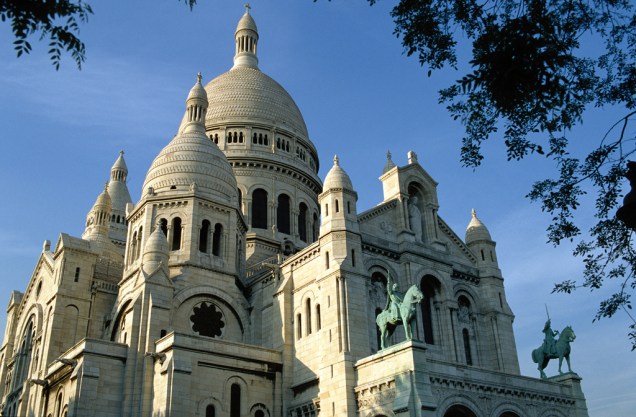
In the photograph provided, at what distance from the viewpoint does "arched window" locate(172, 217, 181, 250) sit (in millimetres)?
43719

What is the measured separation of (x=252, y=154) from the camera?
189 feet

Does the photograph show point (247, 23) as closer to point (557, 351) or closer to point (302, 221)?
point (302, 221)

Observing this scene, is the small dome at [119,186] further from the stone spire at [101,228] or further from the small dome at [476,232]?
the small dome at [476,232]

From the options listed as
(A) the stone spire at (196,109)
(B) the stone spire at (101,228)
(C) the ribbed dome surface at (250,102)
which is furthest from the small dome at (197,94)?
(B) the stone spire at (101,228)

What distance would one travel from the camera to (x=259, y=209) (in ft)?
185

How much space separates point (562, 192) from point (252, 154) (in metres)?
43.5

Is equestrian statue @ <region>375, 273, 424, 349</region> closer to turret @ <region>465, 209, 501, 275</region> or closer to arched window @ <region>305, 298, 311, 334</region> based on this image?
arched window @ <region>305, 298, 311, 334</region>

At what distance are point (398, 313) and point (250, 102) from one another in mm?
33648

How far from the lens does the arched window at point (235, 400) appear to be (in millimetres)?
36219

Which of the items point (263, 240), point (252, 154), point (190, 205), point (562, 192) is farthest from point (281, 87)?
point (562, 192)

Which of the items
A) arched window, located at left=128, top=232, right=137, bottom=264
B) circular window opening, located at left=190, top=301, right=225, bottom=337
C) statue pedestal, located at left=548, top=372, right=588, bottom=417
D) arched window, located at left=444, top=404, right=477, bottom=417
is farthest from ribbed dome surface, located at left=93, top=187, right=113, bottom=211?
statue pedestal, located at left=548, top=372, right=588, bottom=417

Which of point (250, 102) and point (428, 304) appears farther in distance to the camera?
point (250, 102)

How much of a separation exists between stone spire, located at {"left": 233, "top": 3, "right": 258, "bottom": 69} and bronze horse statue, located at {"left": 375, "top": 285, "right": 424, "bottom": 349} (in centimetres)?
4193

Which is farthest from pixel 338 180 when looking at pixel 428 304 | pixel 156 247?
pixel 156 247
